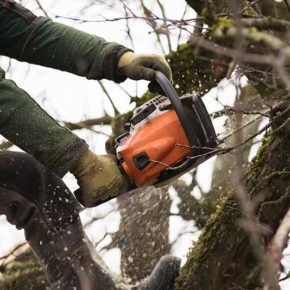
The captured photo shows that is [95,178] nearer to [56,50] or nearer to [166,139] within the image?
[166,139]

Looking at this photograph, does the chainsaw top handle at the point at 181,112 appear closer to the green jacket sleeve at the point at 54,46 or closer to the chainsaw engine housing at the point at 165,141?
the chainsaw engine housing at the point at 165,141

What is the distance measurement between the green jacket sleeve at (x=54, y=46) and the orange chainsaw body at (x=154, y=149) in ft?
1.02

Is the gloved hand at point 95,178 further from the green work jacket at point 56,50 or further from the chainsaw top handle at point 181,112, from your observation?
the chainsaw top handle at point 181,112

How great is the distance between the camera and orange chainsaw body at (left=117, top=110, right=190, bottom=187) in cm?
366

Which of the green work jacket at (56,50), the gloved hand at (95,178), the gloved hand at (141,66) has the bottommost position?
the gloved hand at (95,178)

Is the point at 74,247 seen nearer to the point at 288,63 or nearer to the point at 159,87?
the point at 159,87

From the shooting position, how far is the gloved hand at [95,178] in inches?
142

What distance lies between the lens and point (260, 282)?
375cm

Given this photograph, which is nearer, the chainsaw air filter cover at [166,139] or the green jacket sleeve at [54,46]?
the chainsaw air filter cover at [166,139]

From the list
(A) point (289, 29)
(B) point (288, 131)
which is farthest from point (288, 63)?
(B) point (288, 131)

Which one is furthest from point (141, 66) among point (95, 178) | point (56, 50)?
point (95, 178)

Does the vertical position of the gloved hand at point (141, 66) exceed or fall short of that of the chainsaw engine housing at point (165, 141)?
it exceeds it

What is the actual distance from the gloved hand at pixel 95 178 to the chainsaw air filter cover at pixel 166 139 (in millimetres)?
75

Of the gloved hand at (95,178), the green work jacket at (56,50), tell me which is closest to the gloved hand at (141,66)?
the green work jacket at (56,50)
